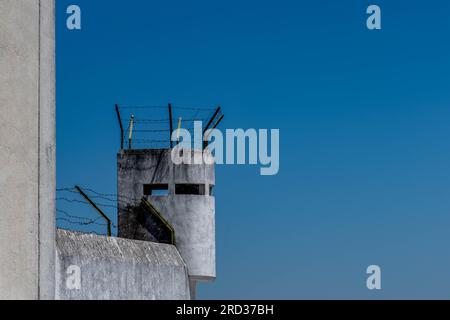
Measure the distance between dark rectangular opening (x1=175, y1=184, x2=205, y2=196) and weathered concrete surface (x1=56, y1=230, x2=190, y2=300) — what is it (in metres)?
2.65

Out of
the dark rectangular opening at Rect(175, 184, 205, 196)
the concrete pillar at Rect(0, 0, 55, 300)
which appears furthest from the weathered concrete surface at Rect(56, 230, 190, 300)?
the concrete pillar at Rect(0, 0, 55, 300)

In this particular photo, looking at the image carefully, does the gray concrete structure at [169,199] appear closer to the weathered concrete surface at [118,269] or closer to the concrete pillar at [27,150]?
the weathered concrete surface at [118,269]

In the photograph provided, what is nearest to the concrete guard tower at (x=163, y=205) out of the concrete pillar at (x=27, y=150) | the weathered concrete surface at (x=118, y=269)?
the weathered concrete surface at (x=118, y=269)

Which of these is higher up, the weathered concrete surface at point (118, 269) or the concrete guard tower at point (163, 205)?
the concrete guard tower at point (163, 205)

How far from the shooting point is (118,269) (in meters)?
18.5

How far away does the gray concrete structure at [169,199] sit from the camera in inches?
924

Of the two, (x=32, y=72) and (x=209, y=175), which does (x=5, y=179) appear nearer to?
(x=32, y=72)

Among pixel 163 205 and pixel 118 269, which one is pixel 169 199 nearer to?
pixel 163 205

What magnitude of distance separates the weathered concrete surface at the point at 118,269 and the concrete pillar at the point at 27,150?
22.9ft

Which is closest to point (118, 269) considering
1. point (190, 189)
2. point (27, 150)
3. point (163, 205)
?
point (163, 205)

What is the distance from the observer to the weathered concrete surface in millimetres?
17016
